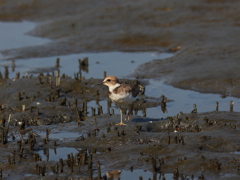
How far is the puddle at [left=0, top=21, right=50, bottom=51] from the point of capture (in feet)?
75.4

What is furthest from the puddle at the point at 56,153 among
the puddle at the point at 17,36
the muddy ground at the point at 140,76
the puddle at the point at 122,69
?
the puddle at the point at 17,36

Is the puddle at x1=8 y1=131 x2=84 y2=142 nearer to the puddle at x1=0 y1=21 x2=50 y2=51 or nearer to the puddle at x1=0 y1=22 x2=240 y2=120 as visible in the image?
the puddle at x1=0 y1=22 x2=240 y2=120

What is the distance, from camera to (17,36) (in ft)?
82.5

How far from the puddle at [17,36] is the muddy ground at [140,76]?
742 millimetres

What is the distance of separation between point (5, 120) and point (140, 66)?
306 inches

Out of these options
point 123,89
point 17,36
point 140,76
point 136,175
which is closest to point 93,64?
point 140,76

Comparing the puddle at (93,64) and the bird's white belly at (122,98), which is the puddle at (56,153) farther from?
the puddle at (93,64)

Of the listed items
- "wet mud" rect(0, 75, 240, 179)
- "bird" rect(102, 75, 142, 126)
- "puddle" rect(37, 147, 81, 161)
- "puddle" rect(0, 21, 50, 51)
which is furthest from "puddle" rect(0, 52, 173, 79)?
"puddle" rect(37, 147, 81, 161)

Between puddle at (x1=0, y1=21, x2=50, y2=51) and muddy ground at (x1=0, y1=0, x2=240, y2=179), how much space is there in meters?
0.74

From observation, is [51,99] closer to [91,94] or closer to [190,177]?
[91,94]

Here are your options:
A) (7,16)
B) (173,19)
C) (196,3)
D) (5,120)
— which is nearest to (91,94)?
(5,120)

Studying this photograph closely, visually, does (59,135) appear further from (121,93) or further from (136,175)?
(136,175)

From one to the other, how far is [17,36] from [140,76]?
10.7 meters

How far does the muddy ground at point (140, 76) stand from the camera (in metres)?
8.95
